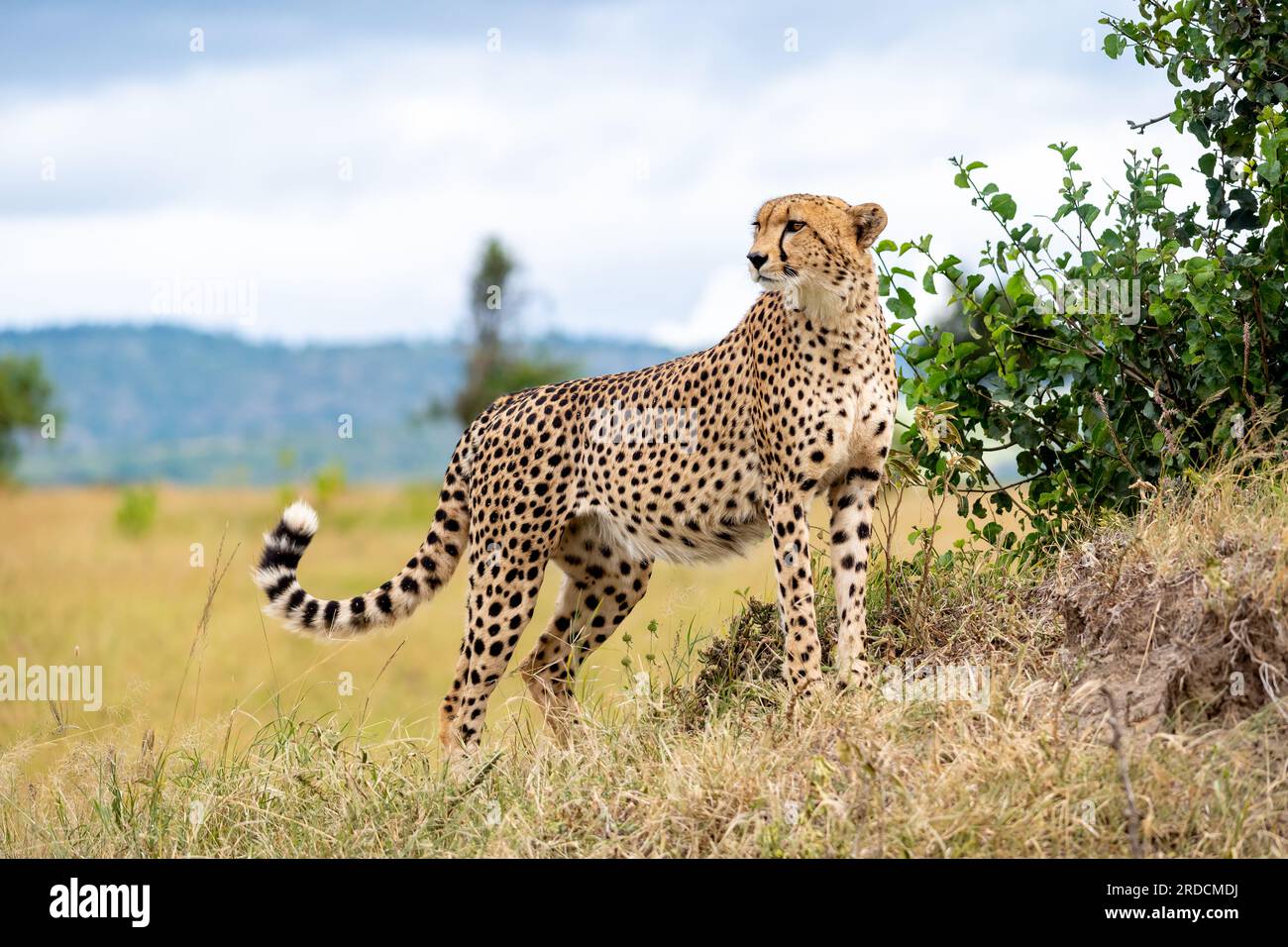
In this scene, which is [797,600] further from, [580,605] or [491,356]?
[491,356]

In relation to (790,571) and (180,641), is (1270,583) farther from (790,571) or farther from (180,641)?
(180,641)

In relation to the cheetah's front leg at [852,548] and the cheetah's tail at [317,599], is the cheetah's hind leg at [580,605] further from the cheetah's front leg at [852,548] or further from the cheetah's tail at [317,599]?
the cheetah's front leg at [852,548]

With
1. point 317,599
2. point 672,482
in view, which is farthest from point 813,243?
point 317,599

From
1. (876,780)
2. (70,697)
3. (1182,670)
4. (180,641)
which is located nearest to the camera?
(876,780)

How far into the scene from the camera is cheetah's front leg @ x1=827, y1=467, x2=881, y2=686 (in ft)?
15.6

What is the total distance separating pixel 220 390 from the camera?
126750 mm

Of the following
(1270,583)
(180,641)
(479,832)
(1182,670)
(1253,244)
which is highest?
(1253,244)

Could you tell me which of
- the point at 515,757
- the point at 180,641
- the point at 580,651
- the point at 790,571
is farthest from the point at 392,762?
the point at 180,641

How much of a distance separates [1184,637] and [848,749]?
106cm

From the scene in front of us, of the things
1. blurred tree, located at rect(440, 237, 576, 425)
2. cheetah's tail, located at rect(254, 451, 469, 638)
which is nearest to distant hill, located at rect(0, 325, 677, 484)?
blurred tree, located at rect(440, 237, 576, 425)

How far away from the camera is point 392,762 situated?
471cm

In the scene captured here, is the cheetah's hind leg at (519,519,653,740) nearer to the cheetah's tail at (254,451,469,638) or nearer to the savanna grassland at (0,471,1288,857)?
the savanna grassland at (0,471,1288,857)

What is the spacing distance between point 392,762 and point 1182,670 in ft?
8.03

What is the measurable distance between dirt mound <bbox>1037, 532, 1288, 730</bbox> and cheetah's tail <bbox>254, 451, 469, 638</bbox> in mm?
2324
